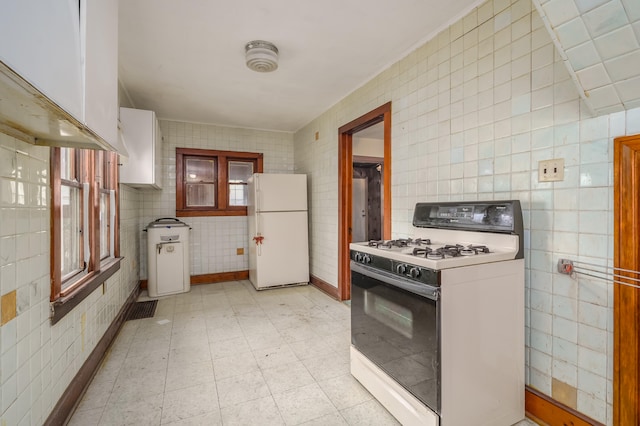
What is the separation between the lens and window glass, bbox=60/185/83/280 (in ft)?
6.72

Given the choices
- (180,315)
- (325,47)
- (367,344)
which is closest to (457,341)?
(367,344)

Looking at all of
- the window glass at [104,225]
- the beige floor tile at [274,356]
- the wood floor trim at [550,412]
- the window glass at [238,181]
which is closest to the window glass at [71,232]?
the window glass at [104,225]

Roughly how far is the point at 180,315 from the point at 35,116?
9.21 feet

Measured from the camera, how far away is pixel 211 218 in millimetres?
4812

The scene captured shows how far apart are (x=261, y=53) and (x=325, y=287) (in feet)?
9.51

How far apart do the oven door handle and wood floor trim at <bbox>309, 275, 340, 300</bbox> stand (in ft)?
6.17

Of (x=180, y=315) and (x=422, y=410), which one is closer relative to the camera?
(x=422, y=410)

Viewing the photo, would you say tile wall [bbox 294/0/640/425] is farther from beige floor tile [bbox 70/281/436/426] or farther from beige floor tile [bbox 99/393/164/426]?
beige floor tile [bbox 99/393/164/426]

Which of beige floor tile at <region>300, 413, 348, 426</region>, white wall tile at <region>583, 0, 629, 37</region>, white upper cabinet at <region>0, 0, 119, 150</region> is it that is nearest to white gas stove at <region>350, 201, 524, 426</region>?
beige floor tile at <region>300, 413, 348, 426</region>

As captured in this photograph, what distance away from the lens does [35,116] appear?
1040mm

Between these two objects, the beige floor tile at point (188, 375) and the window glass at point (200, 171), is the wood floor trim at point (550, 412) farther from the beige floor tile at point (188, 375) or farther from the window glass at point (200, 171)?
the window glass at point (200, 171)

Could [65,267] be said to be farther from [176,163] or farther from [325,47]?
[176,163]

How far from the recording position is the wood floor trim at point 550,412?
5.01 feet

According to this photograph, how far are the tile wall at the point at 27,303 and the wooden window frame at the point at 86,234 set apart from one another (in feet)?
0.18
